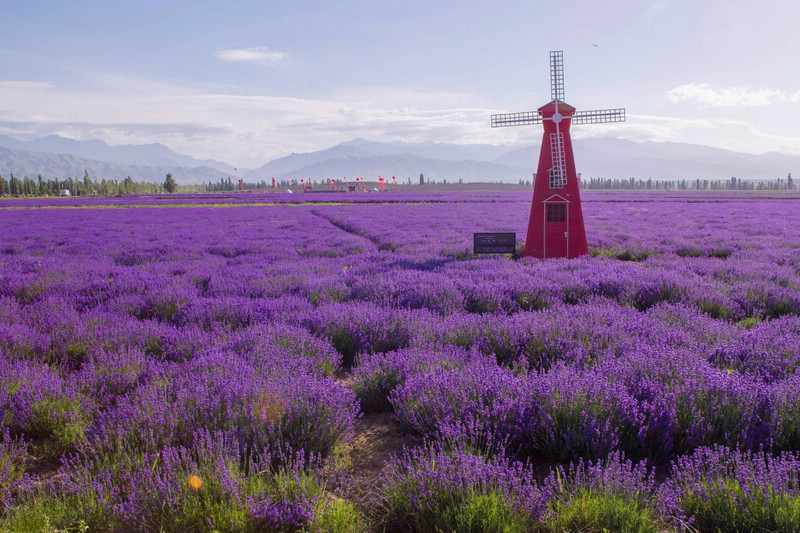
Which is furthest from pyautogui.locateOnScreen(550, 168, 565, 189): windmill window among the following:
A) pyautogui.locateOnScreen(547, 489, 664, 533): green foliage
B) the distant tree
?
the distant tree

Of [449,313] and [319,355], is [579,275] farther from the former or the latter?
[319,355]

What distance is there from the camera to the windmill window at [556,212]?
35.9 ft

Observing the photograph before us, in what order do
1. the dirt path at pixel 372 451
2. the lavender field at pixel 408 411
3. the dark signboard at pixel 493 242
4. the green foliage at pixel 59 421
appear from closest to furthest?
the lavender field at pixel 408 411, the dirt path at pixel 372 451, the green foliage at pixel 59 421, the dark signboard at pixel 493 242

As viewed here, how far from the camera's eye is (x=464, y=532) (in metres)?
2.07

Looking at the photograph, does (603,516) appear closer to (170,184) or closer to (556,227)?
(556,227)

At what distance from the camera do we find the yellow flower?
2275 mm

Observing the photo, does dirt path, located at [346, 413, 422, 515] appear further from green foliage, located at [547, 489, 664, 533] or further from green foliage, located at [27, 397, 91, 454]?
green foliage, located at [27, 397, 91, 454]

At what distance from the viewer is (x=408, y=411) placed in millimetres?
3123

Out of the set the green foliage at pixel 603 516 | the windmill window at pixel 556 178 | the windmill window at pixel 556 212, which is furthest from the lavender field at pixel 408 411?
the windmill window at pixel 556 178

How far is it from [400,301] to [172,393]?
3.53 m

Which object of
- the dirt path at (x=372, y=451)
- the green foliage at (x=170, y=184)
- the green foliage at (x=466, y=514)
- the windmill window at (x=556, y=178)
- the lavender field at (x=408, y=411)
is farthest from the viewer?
the green foliage at (x=170, y=184)

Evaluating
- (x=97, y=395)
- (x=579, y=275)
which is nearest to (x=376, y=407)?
(x=97, y=395)

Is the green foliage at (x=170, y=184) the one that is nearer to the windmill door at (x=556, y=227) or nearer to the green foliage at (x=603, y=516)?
the windmill door at (x=556, y=227)

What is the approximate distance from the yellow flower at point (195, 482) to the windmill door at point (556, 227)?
9820 millimetres
